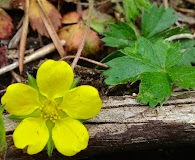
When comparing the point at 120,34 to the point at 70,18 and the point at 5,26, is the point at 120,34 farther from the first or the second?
the point at 5,26

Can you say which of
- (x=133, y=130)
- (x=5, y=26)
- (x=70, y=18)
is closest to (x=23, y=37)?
(x=5, y=26)

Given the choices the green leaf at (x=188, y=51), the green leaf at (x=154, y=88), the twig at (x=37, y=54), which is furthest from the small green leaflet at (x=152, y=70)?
the twig at (x=37, y=54)

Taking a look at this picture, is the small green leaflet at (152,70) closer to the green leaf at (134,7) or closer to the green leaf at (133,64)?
the green leaf at (133,64)

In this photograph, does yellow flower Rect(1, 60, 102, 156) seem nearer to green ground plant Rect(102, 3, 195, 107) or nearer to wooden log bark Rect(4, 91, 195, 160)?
wooden log bark Rect(4, 91, 195, 160)

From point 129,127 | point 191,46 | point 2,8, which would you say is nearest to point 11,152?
point 129,127

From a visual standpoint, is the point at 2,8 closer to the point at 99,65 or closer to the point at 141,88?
the point at 99,65

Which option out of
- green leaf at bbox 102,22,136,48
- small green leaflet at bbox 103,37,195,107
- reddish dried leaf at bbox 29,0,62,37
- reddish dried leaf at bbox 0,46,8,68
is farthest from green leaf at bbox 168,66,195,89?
reddish dried leaf at bbox 0,46,8,68
